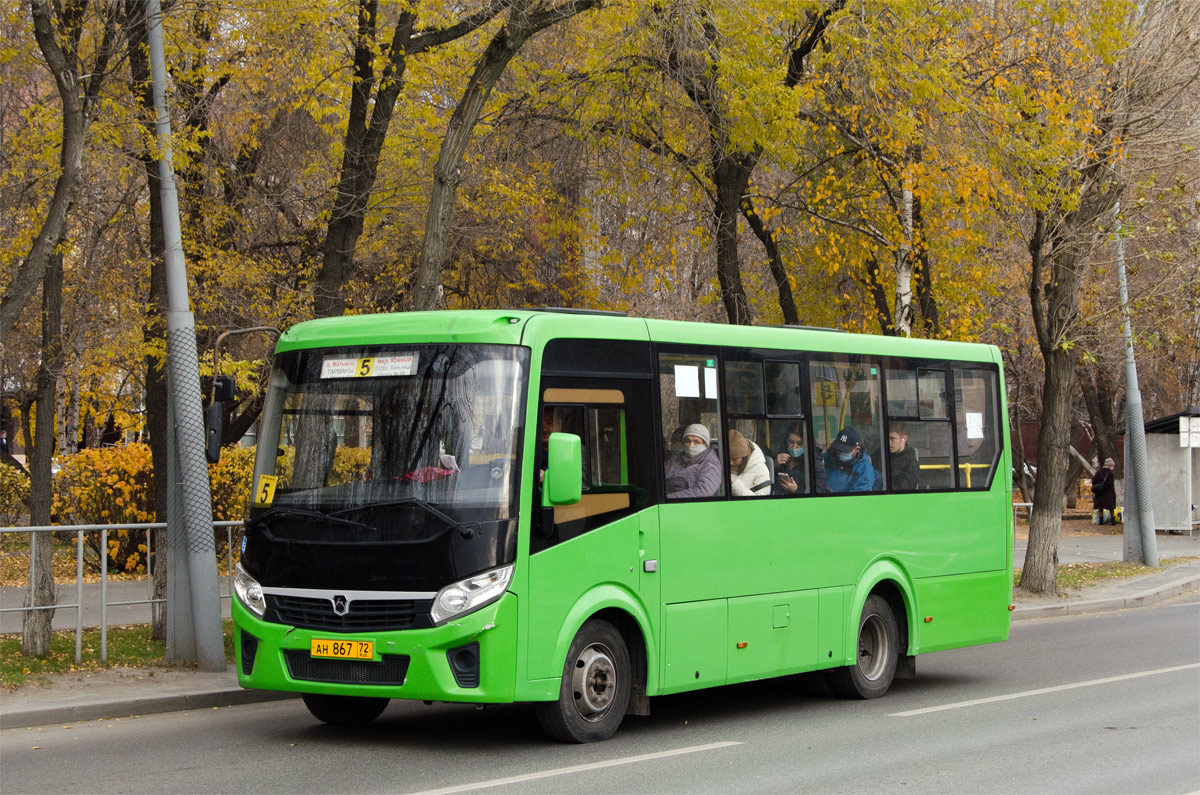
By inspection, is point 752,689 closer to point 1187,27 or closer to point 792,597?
point 792,597

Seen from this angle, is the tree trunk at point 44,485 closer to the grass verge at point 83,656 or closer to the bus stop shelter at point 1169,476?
the grass verge at point 83,656

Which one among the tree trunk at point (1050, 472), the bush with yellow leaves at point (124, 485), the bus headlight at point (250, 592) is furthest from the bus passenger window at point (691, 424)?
the bush with yellow leaves at point (124, 485)

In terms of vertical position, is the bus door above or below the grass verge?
above

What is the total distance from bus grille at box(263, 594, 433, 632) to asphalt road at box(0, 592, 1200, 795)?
0.80 m

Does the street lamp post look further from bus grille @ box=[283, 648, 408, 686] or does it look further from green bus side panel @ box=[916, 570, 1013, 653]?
green bus side panel @ box=[916, 570, 1013, 653]

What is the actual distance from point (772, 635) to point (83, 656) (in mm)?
6175

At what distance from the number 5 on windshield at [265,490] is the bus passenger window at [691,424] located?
8.75 feet

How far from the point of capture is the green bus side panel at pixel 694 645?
31.7 ft

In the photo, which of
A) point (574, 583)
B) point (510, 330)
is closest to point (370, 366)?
point (510, 330)

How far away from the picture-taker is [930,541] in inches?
482

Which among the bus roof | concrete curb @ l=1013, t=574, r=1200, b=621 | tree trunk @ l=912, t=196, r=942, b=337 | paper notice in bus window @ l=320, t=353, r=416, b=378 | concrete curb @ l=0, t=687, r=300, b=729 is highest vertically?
tree trunk @ l=912, t=196, r=942, b=337

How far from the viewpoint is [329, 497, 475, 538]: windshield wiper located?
8.56 m

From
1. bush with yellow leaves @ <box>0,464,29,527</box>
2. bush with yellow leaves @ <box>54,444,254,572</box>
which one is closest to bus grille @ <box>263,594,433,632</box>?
bush with yellow leaves @ <box>54,444,254,572</box>

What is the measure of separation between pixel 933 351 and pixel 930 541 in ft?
5.55
